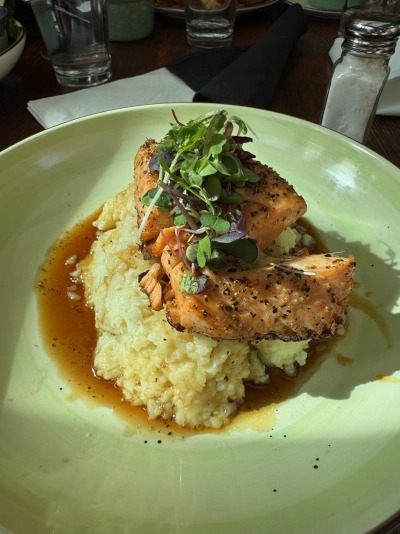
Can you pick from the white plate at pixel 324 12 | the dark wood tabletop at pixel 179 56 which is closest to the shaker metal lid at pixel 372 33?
the dark wood tabletop at pixel 179 56

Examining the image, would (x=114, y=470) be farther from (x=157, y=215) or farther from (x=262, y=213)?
(x=262, y=213)

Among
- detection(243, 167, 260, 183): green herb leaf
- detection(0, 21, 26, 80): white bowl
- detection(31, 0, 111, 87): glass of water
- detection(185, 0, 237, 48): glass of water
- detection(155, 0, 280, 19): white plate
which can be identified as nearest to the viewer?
detection(243, 167, 260, 183): green herb leaf

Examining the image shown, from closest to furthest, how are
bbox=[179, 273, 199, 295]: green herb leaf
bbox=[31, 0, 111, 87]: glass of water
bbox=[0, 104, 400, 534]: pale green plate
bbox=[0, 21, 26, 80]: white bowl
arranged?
bbox=[0, 104, 400, 534]: pale green plate, bbox=[179, 273, 199, 295]: green herb leaf, bbox=[0, 21, 26, 80]: white bowl, bbox=[31, 0, 111, 87]: glass of water

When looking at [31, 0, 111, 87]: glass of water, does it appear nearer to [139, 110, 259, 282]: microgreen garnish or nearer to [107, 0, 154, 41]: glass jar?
[107, 0, 154, 41]: glass jar

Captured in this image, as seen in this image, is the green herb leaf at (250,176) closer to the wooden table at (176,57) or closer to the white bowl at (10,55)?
the wooden table at (176,57)

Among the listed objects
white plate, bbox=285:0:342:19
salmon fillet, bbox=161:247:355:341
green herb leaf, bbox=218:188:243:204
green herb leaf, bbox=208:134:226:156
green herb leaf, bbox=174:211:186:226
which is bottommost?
salmon fillet, bbox=161:247:355:341

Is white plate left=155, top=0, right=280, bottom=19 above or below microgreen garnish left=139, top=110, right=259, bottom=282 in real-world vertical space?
above

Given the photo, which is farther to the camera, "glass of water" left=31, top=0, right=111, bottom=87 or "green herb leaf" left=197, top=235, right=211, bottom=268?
"glass of water" left=31, top=0, right=111, bottom=87

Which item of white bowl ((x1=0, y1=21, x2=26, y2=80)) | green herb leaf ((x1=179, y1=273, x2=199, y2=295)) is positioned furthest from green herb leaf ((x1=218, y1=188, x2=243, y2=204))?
white bowl ((x1=0, y1=21, x2=26, y2=80))
